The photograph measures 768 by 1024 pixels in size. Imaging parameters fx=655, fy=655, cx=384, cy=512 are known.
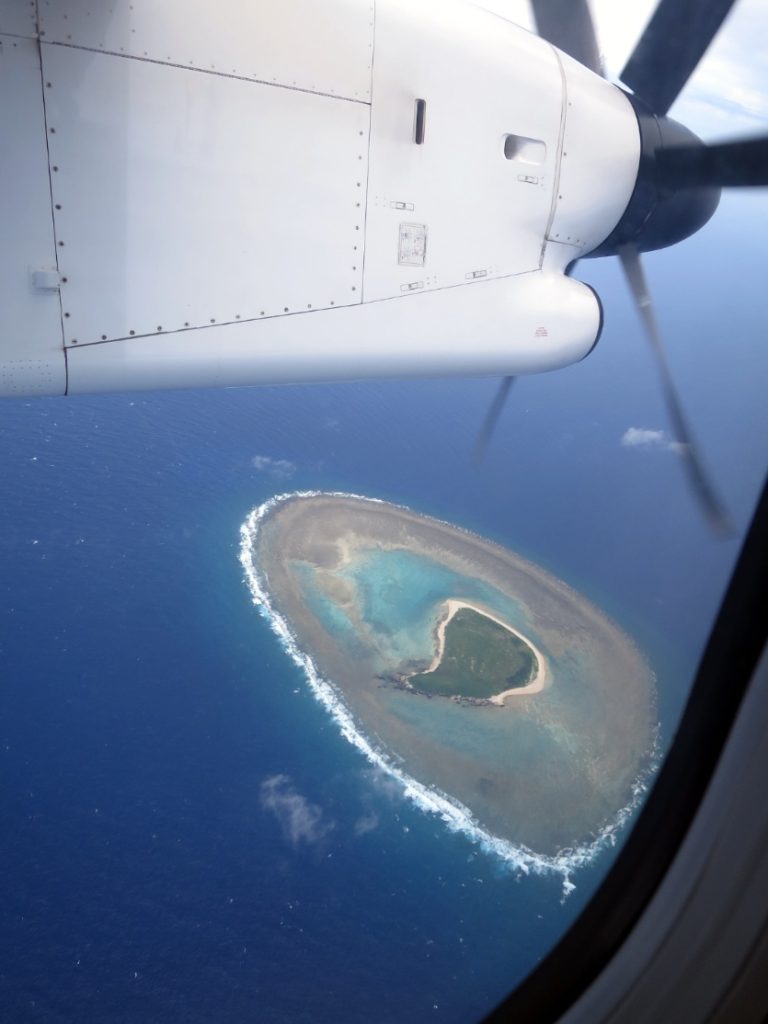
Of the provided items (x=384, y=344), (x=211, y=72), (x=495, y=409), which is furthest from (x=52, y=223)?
(x=495, y=409)

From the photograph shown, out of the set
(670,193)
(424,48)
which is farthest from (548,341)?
(424,48)

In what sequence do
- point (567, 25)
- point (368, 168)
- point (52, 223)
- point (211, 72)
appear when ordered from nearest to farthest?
point (52, 223) < point (211, 72) < point (368, 168) < point (567, 25)

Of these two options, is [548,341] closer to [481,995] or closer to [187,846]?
[481,995]

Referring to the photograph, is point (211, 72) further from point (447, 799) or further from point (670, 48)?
point (447, 799)

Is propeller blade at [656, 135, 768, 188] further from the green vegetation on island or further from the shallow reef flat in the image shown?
the green vegetation on island

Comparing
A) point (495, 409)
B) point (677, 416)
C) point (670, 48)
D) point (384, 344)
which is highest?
point (670, 48)

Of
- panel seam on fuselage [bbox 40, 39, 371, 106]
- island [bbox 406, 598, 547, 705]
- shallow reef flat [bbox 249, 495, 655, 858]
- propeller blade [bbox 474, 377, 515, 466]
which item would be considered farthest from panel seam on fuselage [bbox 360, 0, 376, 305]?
island [bbox 406, 598, 547, 705]

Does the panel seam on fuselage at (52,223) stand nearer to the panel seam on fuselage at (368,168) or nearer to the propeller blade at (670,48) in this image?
the panel seam on fuselage at (368,168)
